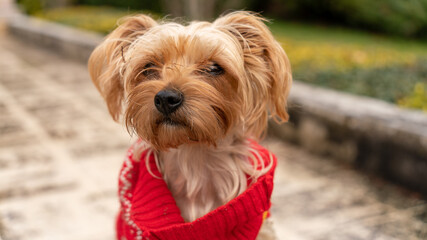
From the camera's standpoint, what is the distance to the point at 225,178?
248 cm

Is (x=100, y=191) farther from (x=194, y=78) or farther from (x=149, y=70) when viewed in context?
(x=194, y=78)

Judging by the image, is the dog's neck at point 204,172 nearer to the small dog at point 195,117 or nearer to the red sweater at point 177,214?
the small dog at point 195,117

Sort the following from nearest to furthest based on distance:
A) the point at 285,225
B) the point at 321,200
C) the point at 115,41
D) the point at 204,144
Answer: the point at 204,144 < the point at 115,41 < the point at 285,225 < the point at 321,200

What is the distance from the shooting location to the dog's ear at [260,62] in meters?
2.38

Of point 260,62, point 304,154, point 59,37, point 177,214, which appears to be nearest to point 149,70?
point 260,62

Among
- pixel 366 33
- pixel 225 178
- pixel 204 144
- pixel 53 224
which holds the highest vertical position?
pixel 204 144

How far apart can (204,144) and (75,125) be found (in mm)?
4023

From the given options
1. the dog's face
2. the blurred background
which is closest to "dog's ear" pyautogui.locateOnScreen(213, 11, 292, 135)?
the dog's face

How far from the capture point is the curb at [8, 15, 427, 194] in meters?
3.93

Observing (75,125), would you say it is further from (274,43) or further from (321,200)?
(274,43)

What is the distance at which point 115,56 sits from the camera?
260 centimetres

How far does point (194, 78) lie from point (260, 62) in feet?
1.34

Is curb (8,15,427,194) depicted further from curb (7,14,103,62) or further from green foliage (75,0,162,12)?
green foliage (75,0,162,12)

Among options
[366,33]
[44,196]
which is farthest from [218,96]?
[366,33]
